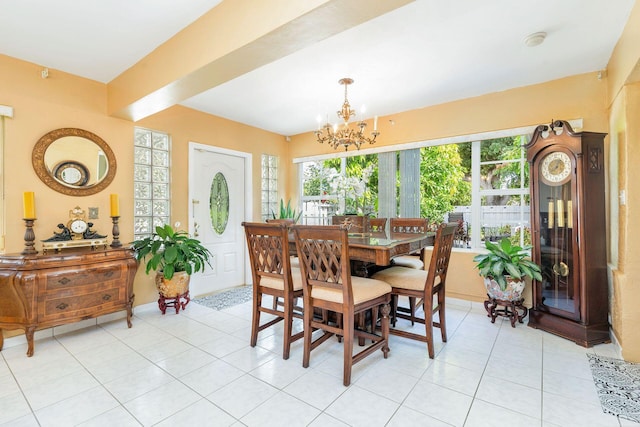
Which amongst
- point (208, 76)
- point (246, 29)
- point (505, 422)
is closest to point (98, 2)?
point (208, 76)

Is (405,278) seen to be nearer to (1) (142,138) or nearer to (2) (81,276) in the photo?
(2) (81,276)

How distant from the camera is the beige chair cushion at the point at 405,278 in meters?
2.34

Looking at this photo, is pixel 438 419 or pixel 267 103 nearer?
pixel 438 419

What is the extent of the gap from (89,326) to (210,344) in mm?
1438

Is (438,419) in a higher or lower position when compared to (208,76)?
lower

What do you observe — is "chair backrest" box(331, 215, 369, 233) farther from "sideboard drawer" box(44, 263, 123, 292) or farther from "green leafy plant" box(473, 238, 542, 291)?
"sideboard drawer" box(44, 263, 123, 292)

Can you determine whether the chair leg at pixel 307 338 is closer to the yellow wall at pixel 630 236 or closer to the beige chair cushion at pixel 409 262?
the beige chair cushion at pixel 409 262

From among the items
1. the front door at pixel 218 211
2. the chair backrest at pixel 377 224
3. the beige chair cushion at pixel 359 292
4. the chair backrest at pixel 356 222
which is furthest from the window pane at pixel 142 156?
the chair backrest at pixel 377 224

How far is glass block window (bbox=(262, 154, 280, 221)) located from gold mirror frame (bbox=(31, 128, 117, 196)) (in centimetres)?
217

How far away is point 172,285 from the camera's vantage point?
3.30 metres

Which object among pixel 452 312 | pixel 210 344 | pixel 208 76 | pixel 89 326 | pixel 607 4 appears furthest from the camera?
pixel 452 312

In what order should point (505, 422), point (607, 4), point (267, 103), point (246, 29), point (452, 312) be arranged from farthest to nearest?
point (267, 103) < point (452, 312) < point (607, 4) < point (246, 29) < point (505, 422)

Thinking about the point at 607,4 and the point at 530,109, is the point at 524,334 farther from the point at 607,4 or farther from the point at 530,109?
the point at 607,4

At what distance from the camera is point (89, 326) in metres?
3.01
